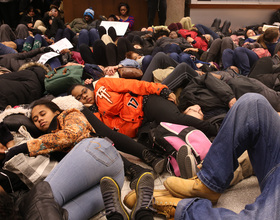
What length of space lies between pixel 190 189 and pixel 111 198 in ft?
→ 1.27

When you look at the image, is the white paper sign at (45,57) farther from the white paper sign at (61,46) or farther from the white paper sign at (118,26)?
the white paper sign at (118,26)

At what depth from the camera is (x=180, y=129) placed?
5.59 ft

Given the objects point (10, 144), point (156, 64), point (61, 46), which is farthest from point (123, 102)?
point (61, 46)

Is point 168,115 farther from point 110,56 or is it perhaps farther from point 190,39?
point 190,39

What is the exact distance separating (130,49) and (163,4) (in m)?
2.53

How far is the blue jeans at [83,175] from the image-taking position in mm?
1127

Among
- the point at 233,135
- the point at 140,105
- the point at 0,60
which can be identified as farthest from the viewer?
the point at 0,60

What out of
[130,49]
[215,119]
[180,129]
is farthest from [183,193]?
[130,49]

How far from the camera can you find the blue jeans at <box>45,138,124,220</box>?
3.70 feet

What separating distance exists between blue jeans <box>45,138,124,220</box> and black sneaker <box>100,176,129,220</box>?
3.4 inches

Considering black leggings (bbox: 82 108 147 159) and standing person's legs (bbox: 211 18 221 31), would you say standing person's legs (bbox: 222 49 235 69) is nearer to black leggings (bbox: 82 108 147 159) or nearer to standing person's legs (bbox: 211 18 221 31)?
black leggings (bbox: 82 108 147 159)

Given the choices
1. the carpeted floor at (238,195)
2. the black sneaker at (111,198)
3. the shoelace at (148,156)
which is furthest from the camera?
the shoelace at (148,156)

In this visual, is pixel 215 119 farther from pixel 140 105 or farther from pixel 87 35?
pixel 87 35

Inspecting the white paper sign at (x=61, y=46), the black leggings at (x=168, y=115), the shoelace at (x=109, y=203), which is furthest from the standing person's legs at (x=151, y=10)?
the shoelace at (x=109, y=203)
